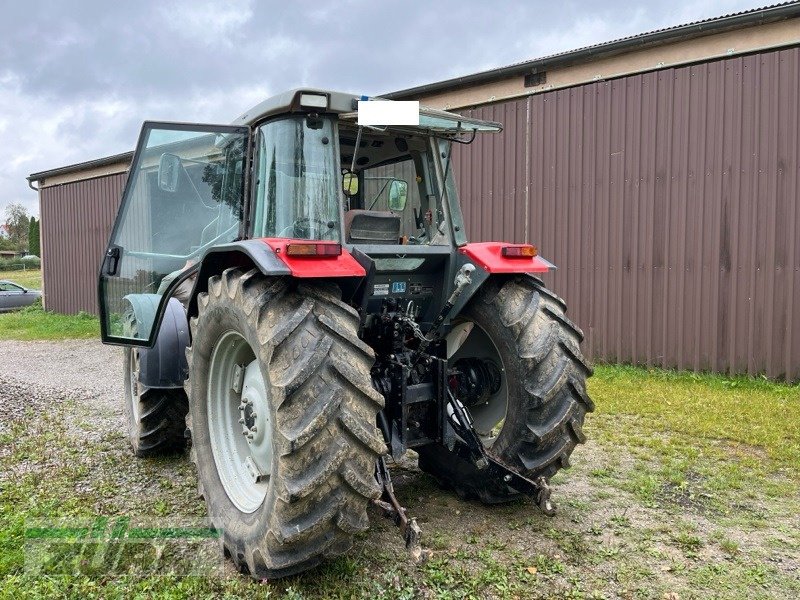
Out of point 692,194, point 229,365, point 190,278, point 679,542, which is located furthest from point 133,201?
point 692,194

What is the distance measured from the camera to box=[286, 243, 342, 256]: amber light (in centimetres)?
279

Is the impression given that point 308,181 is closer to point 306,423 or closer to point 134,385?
point 306,423

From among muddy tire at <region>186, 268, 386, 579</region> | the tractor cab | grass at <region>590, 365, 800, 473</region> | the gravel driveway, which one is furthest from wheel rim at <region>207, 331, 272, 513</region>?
grass at <region>590, 365, 800, 473</region>

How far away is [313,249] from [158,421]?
234cm

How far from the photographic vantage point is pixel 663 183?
8055 millimetres

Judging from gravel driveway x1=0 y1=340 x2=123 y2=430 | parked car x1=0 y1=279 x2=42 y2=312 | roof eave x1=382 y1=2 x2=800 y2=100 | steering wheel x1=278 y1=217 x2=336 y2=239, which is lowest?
gravel driveway x1=0 y1=340 x2=123 y2=430

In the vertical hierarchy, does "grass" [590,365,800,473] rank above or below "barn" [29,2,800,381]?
below

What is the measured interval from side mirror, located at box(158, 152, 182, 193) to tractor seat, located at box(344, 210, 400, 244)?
4.24ft

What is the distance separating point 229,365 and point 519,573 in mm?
1754

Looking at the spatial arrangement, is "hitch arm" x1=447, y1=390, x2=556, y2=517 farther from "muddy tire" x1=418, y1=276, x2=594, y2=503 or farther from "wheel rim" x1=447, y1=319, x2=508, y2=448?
"wheel rim" x1=447, y1=319, x2=508, y2=448

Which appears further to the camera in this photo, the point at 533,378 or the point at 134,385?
the point at 134,385

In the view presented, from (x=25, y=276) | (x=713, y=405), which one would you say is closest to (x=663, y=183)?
(x=713, y=405)

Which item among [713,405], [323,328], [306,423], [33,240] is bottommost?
[713,405]

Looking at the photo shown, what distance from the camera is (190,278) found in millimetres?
4156
